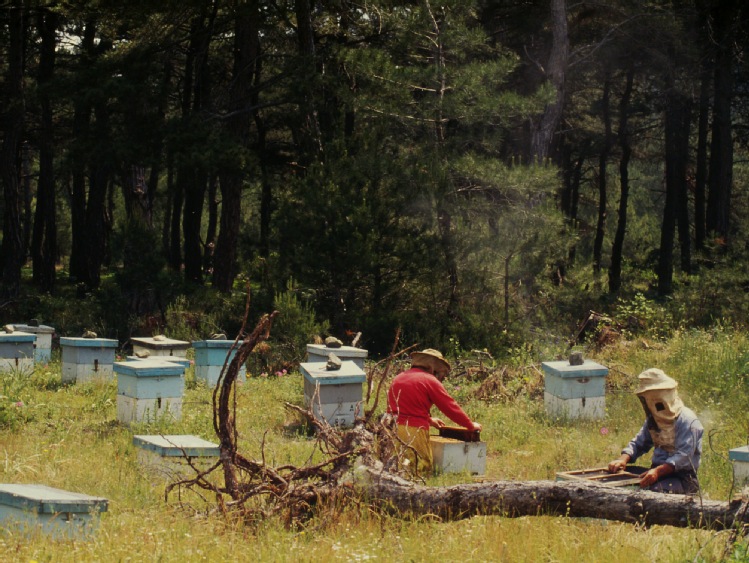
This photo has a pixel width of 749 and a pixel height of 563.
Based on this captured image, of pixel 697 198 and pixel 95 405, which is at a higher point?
pixel 697 198

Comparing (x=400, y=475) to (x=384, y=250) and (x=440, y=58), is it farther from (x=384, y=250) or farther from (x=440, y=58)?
(x=440, y=58)

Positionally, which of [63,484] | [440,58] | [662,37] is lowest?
[63,484]

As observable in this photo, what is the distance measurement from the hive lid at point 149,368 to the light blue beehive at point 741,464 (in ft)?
19.6

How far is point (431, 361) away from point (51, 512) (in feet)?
15.1

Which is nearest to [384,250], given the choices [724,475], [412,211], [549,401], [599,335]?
[412,211]

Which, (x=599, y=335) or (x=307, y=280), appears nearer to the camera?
(x=599, y=335)

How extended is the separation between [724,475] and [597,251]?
2691cm

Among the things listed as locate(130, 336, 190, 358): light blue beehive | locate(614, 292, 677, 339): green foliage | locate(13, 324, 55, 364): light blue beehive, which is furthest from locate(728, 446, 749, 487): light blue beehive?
locate(13, 324, 55, 364): light blue beehive

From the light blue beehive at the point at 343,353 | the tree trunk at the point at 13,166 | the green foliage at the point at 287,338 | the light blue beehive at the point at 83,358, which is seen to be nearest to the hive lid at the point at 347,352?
the light blue beehive at the point at 343,353

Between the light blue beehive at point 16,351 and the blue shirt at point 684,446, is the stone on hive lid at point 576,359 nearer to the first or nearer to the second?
the blue shirt at point 684,446

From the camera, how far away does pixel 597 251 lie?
114 ft

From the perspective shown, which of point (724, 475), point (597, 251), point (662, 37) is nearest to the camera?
point (724, 475)

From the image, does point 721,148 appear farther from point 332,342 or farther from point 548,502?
point 548,502

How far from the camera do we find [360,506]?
6.57 meters
